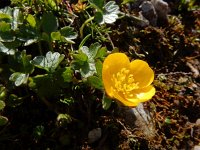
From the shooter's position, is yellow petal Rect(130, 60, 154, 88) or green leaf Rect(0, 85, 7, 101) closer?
green leaf Rect(0, 85, 7, 101)

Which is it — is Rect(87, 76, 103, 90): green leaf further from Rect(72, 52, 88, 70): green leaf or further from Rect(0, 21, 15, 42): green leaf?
Rect(0, 21, 15, 42): green leaf

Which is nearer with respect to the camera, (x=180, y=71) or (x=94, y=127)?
(x=94, y=127)

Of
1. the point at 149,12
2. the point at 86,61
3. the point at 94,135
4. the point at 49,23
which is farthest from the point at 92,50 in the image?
the point at 149,12

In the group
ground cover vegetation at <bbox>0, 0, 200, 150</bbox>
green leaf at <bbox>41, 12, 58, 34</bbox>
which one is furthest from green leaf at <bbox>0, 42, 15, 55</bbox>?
green leaf at <bbox>41, 12, 58, 34</bbox>

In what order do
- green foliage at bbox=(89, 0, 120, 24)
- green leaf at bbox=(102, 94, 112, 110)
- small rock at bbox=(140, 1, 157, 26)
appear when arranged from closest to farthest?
A: green leaf at bbox=(102, 94, 112, 110) → green foliage at bbox=(89, 0, 120, 24) → small rock at bbox=(140, 1, 157, 26)

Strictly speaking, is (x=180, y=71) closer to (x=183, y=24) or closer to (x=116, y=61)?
(x=183, y=24)

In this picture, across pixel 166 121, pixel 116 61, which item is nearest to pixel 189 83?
pixel 166 121

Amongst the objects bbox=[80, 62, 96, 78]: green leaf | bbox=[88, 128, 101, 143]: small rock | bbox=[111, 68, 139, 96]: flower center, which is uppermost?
bbox=[80, 62, 96, 78]: green leaf

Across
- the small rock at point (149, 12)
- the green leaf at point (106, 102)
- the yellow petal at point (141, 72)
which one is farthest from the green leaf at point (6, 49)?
the small rock at point (149, 12)
